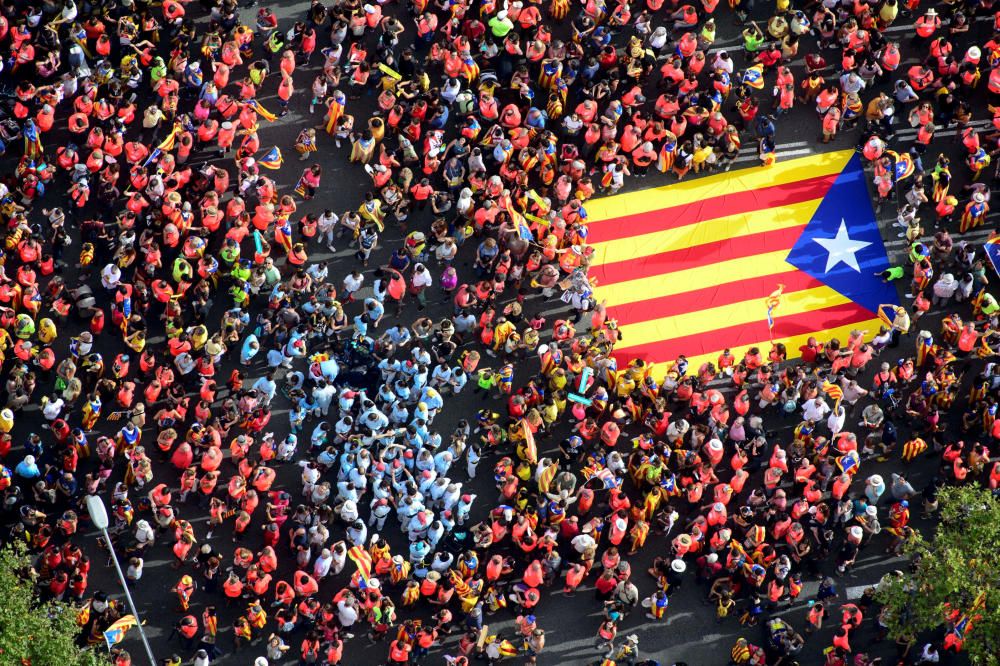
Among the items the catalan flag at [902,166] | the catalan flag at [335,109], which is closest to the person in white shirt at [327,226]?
the catalan flag at [335,109]

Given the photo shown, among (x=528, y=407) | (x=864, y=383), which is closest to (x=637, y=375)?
(x=528, y=407)

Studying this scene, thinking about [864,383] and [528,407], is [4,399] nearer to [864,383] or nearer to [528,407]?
[528,407]

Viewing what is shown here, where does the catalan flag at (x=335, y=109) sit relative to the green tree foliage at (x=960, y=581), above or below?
above

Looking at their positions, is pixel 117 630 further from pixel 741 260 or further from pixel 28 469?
pixel 741 260

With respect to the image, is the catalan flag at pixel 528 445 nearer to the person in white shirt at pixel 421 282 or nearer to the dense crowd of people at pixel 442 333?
the dense crowd of people at pixel 442 333

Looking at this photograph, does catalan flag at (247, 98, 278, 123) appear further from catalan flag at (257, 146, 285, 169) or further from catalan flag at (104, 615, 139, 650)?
catalan flag at (104, 615, 139, 650)

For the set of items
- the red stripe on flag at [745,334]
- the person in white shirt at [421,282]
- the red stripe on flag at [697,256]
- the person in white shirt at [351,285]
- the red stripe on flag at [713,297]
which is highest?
the person in white shirt at [351,285]

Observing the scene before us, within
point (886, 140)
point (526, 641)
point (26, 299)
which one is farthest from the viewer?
point (886, 140)
